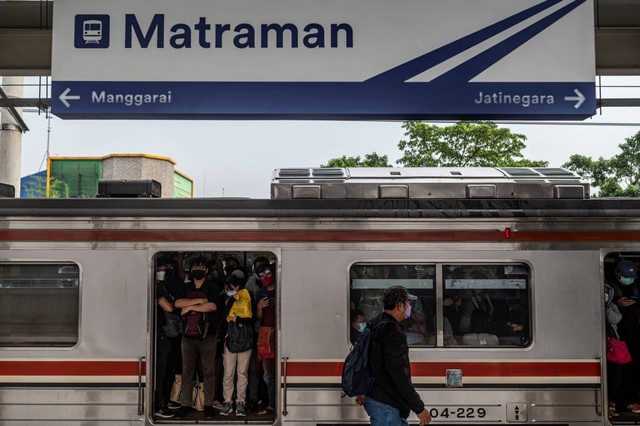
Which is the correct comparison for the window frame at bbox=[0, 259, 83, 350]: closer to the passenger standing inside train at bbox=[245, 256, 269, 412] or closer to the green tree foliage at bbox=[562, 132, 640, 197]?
the passenger standing inside train at bbox=[245, 256, 269, 412]

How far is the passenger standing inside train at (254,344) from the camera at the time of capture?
6.41 meters

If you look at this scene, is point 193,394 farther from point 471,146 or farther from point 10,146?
point 471,146

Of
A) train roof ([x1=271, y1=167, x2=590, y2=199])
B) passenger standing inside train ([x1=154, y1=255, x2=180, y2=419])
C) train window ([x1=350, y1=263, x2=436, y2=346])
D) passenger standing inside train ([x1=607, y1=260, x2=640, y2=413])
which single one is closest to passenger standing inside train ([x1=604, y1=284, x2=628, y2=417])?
passenger standing inside train ([x1=607, y1=260, x2=640, y2=413])

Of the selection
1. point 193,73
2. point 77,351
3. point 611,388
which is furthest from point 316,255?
point 611,388

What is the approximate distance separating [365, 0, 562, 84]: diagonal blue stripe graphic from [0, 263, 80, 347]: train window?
342 cm

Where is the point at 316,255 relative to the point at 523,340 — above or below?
above

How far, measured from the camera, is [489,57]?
5051 mm

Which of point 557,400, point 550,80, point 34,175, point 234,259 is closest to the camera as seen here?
point 550,80

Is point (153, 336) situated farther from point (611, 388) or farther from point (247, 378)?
point (611, 388)

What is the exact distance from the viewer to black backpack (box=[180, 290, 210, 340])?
6.19 meters

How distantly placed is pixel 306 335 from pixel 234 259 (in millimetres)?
1607

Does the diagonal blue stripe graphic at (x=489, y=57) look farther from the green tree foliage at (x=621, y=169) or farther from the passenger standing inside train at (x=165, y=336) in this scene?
the green tree foliage at (x=621, y=169)

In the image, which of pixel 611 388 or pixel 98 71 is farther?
pixel 611 388

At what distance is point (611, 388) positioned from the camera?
6176 mm
